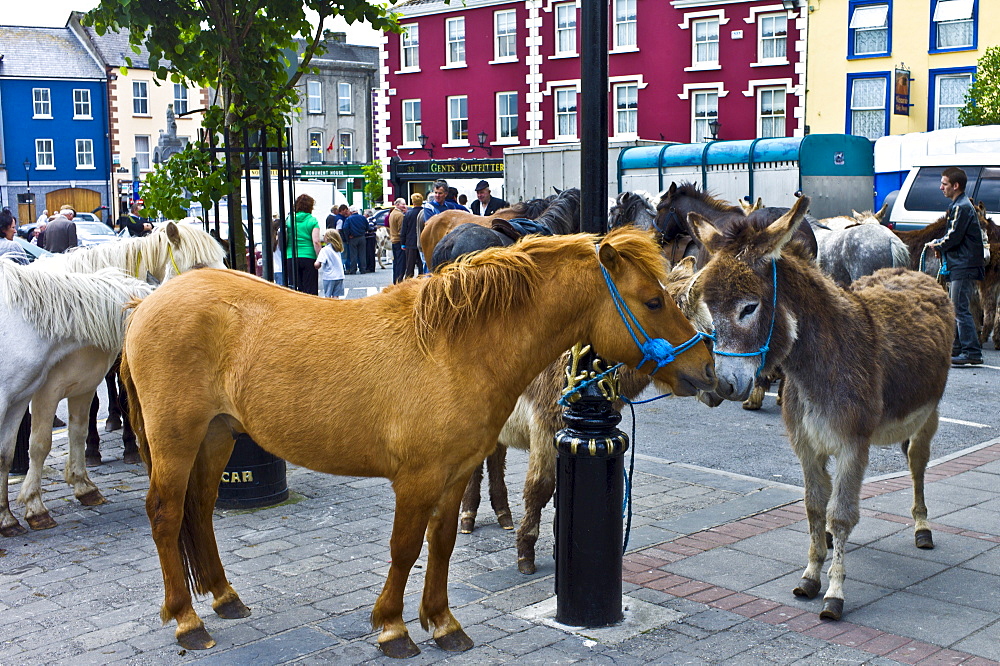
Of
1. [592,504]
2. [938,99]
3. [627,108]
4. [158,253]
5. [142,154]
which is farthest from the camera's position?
[142,154]

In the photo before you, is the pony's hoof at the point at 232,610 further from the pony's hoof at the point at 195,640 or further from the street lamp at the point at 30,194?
the street lamp at the point at 30,194

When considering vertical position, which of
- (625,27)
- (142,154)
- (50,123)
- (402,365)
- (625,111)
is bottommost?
(402,365)

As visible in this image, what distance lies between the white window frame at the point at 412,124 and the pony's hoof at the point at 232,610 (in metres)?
40.3

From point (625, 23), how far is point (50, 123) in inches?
1498

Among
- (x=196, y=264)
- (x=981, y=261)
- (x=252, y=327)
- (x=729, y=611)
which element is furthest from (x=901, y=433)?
(x=981, y=261)

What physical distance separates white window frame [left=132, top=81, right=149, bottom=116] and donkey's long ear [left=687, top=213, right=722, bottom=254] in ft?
209

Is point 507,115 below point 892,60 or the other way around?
below

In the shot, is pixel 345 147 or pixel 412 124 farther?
pixel 345 147

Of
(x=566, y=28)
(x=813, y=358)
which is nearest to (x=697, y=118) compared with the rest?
(x=566, y=28)

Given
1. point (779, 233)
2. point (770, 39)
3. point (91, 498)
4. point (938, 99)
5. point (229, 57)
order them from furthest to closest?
point (770, 39), point (938, 99), point (229, 57), point (91, 498), point (779, 233)

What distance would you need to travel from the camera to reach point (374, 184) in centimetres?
5347

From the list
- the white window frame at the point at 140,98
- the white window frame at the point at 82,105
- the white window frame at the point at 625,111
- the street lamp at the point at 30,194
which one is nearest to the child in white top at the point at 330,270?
the white window frame at the point at 625,111

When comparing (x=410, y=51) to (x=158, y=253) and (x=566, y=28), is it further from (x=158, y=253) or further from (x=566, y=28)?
(x=158, y=253)

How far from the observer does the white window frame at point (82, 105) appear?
196 feet
